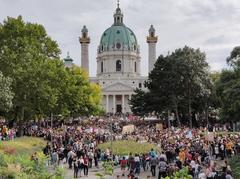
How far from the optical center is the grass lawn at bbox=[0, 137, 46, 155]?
108 feet

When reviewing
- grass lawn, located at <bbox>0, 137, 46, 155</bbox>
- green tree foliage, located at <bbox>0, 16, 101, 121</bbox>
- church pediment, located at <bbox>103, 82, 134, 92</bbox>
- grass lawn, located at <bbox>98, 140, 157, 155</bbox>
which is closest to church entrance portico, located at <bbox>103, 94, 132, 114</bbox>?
church pediment, located at <bbox>103, 82, 134, 92</bbox>

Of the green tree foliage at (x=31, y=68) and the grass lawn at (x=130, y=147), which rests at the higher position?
the green tree foliage at (x=31, y=68)

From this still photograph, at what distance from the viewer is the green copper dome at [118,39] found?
154 metres

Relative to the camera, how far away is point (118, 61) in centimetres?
15600

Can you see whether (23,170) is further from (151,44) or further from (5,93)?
(151,44)

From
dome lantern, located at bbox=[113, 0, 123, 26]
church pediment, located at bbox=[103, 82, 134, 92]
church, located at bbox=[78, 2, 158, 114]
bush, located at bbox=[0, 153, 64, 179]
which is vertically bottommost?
bush, located at bbox=[0, 153, 64, 179]

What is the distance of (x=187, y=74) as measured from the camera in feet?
191

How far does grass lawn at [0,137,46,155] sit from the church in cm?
10151

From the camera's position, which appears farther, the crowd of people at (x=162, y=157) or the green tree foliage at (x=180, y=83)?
the green tree foliage at (x=180, y=83)

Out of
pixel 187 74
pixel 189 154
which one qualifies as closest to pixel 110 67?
pixel 187 74

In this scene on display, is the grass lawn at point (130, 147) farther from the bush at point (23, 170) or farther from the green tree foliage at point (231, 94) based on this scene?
the green tree foliage at point (231, 94)

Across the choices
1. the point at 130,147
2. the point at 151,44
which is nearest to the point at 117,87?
the point at 151,44

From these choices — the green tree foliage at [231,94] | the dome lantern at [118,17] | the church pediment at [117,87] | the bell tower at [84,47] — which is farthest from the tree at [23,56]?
the bell tower at [84,47]

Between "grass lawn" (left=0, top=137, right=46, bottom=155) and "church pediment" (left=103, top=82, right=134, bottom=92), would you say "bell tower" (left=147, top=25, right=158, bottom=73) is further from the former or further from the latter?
"grass lawn" (left=0, top=137, right=46, bottom=155)
